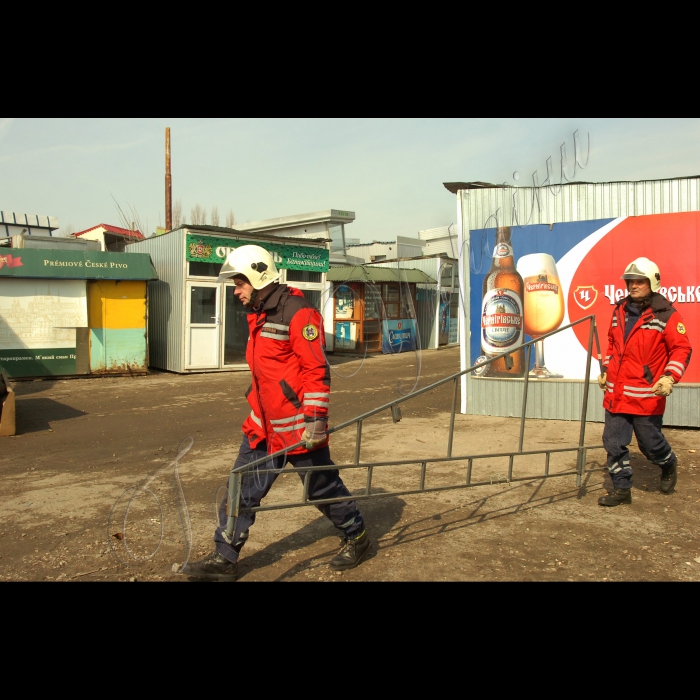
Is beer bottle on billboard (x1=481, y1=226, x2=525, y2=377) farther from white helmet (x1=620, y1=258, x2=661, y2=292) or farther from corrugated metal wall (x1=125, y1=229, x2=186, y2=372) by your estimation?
corrugated metal wall (x1=125, y1=229, x2=186, y2=372)

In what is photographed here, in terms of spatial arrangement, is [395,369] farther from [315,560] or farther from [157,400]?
[315,560]

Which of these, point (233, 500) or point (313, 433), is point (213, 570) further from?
point (313, 433)

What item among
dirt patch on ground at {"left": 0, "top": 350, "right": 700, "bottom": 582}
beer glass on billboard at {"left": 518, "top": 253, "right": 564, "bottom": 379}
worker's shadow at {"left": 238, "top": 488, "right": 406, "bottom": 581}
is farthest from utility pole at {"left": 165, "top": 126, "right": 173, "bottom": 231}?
worker's shadow at {"left": 238, "top": 488, "right": 406, "bottom": 581}

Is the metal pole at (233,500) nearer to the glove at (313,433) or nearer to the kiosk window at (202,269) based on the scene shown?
the glove at (313,433)

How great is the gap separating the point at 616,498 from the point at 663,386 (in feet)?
3.23

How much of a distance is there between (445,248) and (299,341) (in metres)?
21.0

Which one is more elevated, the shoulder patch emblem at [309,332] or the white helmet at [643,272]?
the white helmet at [643,272]

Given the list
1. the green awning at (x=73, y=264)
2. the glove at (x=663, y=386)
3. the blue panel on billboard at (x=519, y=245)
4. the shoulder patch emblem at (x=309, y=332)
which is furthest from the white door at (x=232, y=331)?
the shoulder patch emblem at (x=309, y=332)

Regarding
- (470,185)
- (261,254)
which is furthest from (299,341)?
(470,185)

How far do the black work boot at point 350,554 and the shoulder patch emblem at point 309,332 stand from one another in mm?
1301

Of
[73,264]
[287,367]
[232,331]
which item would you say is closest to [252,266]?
[287,367]

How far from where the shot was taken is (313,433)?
142 inches

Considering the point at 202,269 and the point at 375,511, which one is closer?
the point at 375,511

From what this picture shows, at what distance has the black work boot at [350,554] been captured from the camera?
12.8 ft
